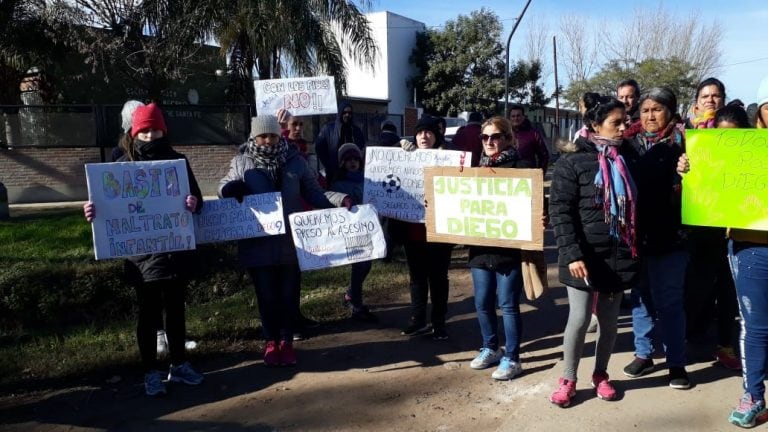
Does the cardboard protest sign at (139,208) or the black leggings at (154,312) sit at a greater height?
the cardboard protest sign at (139,208)

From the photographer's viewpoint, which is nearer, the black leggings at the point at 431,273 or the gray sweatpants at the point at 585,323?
the gray sweatpants at the point at 585,323

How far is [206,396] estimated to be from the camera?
13.8 feet

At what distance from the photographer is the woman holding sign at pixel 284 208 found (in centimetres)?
454

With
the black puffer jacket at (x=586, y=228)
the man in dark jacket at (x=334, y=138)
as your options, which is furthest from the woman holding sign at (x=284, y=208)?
the man in dark jacket at (x=334, y=138)

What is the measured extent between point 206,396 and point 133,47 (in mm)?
13754

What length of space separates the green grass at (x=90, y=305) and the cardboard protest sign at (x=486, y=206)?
1799mm

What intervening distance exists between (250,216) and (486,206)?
5.47ft

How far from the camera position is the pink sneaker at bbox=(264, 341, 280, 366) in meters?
4.67

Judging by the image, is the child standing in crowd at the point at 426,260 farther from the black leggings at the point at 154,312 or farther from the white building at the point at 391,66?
the white building at the point at 391,66

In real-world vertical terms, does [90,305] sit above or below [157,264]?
below

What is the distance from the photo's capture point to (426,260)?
514 cm

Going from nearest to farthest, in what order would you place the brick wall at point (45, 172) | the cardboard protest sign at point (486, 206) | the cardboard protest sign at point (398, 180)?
the cardboard protest sign at point (486, 206), the cardboard protest sign at point (398, 180), the brick wall at point (45, 172)

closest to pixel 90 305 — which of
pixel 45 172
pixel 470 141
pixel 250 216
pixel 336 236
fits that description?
pixel 250 216

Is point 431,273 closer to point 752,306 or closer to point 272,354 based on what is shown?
point 272,354
